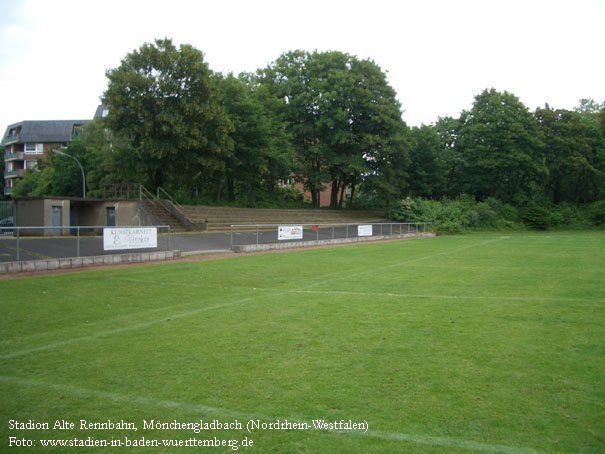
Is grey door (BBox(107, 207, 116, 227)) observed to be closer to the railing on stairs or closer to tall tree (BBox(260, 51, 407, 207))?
the railing on stairs

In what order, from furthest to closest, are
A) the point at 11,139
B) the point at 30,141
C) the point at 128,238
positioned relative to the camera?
the point at 11,139 → the point at 30,141 → the point at 128,238

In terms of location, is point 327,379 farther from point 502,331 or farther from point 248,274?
point 248,274

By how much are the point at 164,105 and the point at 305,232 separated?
1430cm

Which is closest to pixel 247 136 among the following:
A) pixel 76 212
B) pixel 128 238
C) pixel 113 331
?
pixel 76 212

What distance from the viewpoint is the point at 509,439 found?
394 cm

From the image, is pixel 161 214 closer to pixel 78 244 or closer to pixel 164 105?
pixel 164 105

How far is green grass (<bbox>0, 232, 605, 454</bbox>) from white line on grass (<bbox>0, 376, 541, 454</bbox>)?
0.02 m

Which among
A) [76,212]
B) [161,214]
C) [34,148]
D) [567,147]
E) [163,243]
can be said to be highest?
[34,148]

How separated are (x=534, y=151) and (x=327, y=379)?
62173 mm

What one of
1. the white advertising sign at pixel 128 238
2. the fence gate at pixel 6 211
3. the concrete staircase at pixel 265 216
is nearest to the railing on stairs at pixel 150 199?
the concrete staircase at pixel 265 216

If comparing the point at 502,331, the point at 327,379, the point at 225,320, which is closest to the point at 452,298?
the point at 502,331

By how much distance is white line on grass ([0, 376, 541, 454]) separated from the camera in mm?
3818

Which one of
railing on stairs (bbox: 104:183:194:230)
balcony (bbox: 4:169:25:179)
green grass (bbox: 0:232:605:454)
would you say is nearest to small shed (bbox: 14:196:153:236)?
railing on stairs (bbox: 104:183:194:230)

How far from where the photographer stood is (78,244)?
17156mm
